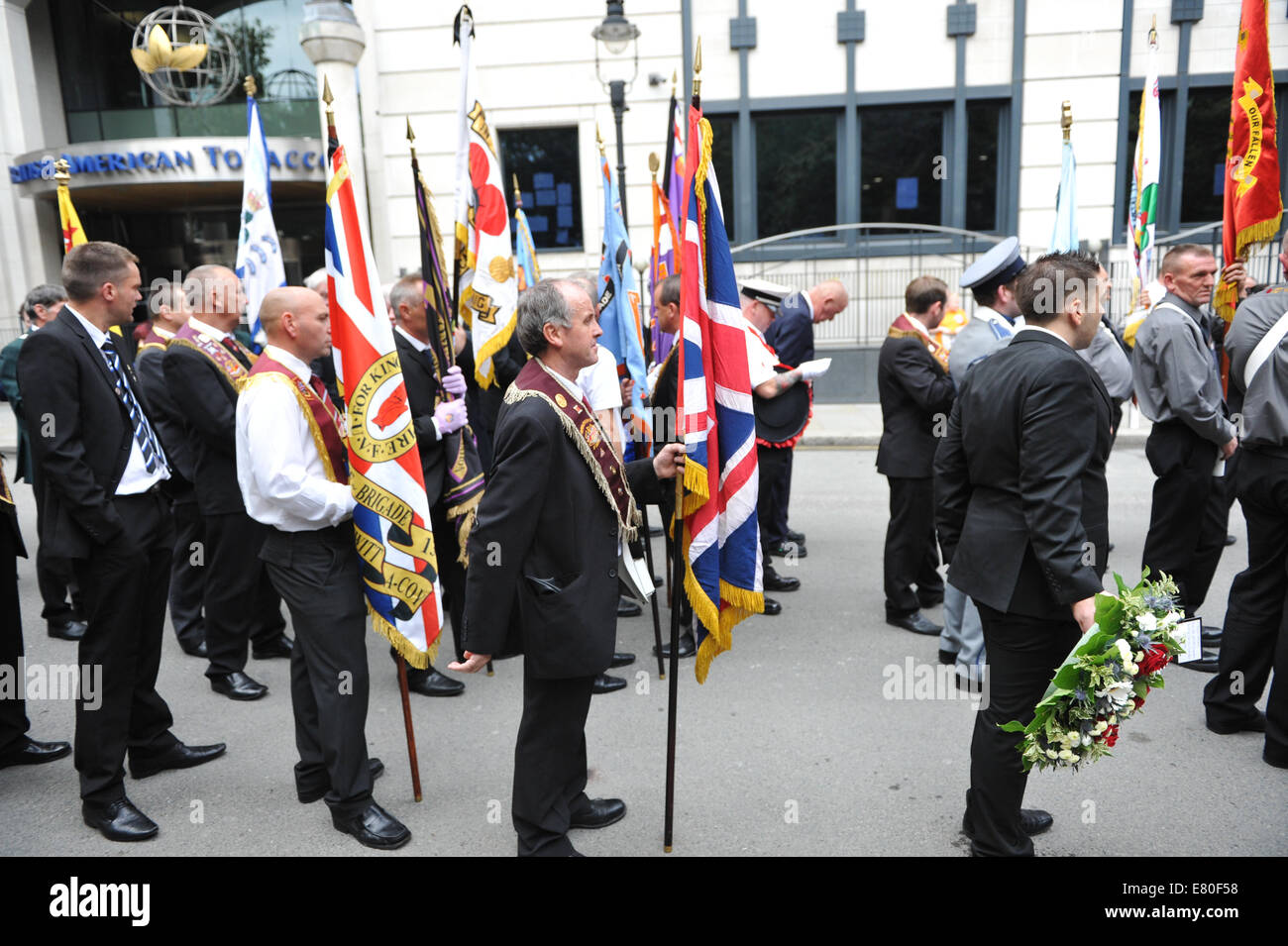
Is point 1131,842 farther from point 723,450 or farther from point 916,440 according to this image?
point 916,440

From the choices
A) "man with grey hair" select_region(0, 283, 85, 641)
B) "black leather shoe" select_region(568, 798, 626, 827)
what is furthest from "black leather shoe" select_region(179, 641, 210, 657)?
"black leather shoe" select_region(568, 798, 626, 827)

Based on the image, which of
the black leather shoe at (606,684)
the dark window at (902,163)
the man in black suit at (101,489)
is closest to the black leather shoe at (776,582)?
the black leather shoe at (606,684)

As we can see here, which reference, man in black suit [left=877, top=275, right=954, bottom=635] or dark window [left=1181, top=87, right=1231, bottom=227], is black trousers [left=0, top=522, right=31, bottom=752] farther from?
dark window [left=1181, top=87, right=1231, bottom=227]

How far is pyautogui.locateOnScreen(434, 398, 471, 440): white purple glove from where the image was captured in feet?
→ 14.9

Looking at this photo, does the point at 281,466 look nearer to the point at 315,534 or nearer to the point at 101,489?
the point at 315,534

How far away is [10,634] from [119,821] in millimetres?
1210

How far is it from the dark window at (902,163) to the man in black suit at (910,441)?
34.3 feet

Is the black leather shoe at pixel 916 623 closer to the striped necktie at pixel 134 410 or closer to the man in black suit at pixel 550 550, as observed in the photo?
the man in black suit at pixel 550 550

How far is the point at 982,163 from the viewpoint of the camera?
14.9 meters

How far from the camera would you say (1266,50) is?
4883 mm

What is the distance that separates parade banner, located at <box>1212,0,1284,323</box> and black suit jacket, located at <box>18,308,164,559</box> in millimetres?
5423

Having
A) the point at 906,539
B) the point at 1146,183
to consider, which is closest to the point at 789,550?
the point at 906,539

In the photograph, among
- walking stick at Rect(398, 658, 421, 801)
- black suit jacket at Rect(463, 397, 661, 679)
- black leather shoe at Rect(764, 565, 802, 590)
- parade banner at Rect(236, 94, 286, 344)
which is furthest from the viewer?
black leather shoe at Rect(764, 565, 802, 590)

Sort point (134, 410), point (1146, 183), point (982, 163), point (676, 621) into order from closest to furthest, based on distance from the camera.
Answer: point (676, 621)
point (134, 410)
point (1146, 183)
point (982, 163)
